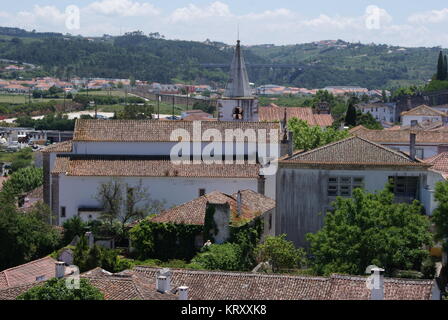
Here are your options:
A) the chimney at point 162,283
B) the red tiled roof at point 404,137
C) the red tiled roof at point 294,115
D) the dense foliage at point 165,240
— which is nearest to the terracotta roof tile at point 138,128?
the dense foliage at point 165,240

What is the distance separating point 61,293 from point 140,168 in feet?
77.6

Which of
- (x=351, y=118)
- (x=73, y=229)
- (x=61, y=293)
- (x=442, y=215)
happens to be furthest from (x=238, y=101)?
(x=61, y=293)

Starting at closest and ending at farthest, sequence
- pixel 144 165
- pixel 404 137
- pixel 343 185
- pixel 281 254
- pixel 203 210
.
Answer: pixel 281 254
pixel 343 185
pixel 203 210
pixel 144 165
pixel 404 137

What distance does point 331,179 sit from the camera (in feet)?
110

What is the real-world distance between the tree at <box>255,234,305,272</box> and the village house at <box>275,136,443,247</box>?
97.4 inches

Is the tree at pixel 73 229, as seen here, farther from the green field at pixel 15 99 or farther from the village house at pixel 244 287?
the green field at pixel 15 99

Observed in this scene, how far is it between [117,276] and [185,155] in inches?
823

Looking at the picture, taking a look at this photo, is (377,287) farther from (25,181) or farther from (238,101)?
(25,181)

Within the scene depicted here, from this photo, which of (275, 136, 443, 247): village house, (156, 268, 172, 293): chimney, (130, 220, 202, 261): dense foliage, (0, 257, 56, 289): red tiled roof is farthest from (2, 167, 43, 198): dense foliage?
(156, 268, 172, 293): chimney

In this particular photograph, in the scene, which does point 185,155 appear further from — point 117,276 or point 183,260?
point 117,276

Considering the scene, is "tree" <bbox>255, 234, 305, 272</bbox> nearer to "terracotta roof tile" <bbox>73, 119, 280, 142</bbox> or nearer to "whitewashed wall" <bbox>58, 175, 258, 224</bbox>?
"whitewashed wall" <bbox>58, 175, 258, 224</bbox>

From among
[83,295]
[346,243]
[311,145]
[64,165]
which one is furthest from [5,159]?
[83,295]

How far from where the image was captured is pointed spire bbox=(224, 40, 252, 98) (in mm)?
54531

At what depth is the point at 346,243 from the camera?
27469mm
